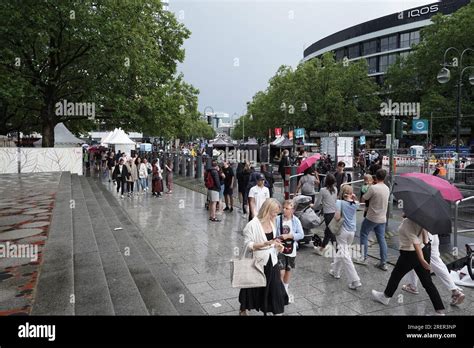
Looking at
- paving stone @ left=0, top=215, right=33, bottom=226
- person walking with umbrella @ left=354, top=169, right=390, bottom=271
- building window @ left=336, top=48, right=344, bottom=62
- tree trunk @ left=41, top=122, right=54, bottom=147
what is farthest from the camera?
building window @ left=336, top=48, right=344, bottom=62

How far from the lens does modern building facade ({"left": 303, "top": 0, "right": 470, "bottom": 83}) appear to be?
172 feet

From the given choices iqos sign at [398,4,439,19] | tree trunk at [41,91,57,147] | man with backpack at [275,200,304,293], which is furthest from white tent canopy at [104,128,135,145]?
iqos sign at [398,4,439,19]

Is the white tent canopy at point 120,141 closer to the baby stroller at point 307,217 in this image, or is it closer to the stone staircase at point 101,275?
the stone staircase at point 101,275

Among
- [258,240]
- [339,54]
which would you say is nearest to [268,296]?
[258,240]

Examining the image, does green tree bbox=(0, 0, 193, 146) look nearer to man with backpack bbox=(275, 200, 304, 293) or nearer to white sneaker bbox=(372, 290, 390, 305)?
man with backpack bbox=(275, 200, 304, 293)

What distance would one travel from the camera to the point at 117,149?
28891 mm

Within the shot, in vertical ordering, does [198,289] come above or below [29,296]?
below

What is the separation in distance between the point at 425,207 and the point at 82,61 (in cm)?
2171

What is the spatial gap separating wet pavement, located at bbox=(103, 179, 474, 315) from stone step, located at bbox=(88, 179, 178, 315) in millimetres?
375

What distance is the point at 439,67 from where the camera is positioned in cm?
3406

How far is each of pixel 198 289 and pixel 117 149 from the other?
979 inches

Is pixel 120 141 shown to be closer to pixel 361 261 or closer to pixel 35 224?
pixel 35 224
